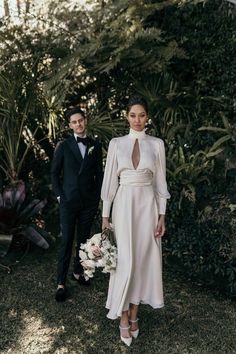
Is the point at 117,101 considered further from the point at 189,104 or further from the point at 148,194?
the point at 148,194

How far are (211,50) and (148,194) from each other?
2.37 metres

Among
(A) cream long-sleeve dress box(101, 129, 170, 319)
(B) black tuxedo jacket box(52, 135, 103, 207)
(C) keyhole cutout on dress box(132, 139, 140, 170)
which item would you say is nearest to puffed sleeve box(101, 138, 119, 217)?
(A) cream long-sleeve dress box(101, 129, 170, 319)

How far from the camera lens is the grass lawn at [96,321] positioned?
3311 mm

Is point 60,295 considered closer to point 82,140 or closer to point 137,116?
point 82,140

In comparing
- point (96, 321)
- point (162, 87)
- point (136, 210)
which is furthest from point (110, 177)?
point (162, 87)

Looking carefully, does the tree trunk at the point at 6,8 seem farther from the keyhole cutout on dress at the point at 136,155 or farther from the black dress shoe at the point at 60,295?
the black dress shoe at the point at 60,295

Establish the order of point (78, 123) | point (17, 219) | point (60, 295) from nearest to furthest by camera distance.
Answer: point (78, 123), point (60, 295), point (17, 219)

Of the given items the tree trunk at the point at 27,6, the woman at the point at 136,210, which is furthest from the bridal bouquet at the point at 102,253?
the tree trunk at the point at 27,6

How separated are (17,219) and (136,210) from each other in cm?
208

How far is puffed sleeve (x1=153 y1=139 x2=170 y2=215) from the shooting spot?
318 centimetres

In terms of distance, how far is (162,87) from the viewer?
523 centimetres

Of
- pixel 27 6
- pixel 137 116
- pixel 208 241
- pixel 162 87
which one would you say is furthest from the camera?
pixel 162 87

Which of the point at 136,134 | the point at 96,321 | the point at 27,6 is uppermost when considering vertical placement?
the point at 27,6

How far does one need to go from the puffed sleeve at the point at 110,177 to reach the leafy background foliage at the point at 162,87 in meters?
1.27
